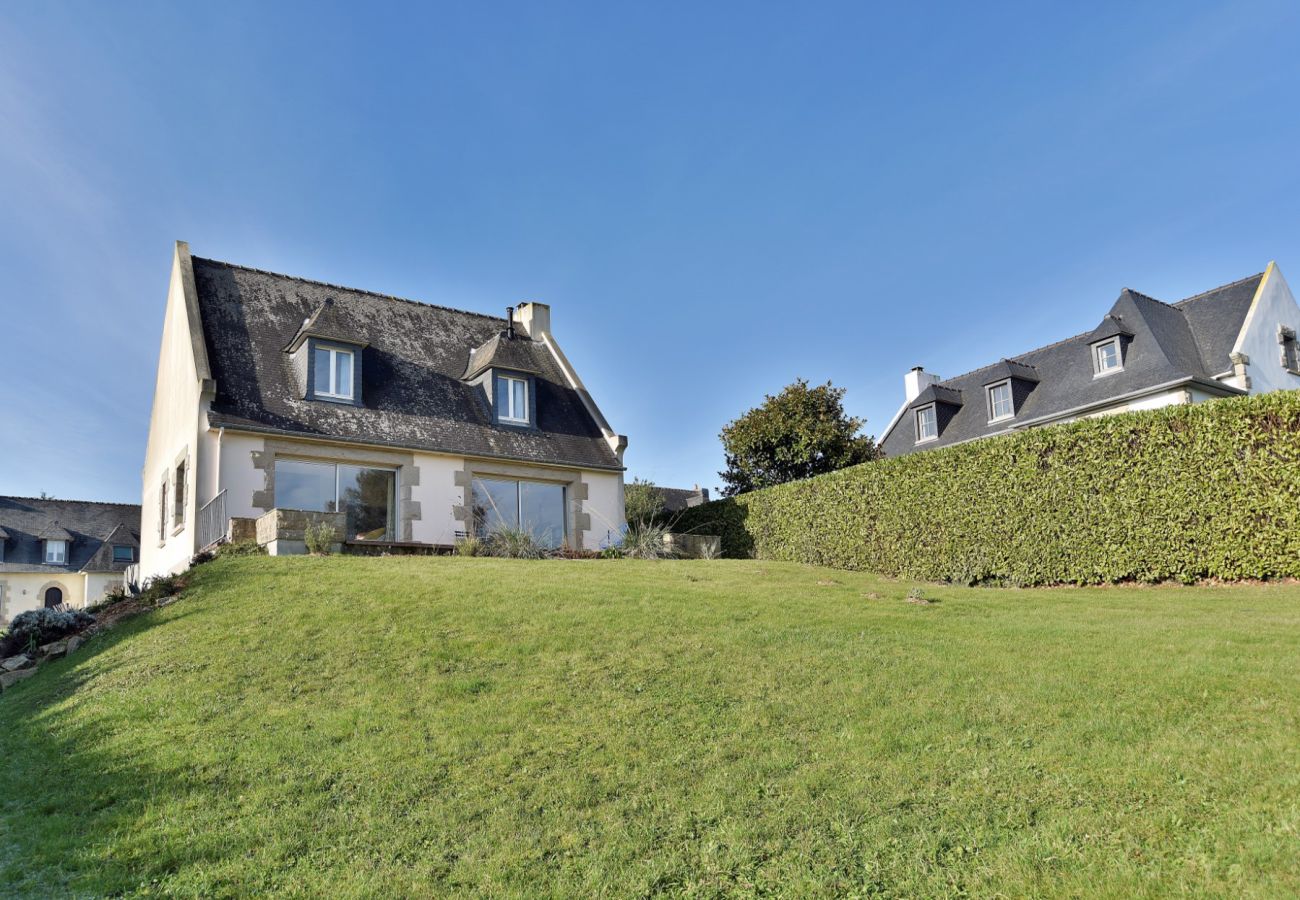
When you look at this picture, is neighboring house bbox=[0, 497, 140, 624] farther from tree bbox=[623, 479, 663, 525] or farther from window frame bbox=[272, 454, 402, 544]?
tree bbox=[623, 479, 663, 525]

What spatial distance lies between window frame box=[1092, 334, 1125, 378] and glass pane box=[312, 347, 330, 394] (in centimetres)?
2253

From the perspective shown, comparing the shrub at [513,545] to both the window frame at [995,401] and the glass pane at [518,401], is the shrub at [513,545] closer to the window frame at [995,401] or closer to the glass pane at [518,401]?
the glass pane at [518,401]

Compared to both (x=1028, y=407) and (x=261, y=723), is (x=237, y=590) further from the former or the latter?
(x=1028, y=407)

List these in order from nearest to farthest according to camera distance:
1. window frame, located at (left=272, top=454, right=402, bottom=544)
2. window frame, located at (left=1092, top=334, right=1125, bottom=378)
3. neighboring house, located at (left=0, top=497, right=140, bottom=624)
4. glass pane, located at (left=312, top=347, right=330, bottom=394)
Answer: window frame, located at (left=272, top=454, right=402, bottom=544), glass pane, located at (left=312, top=347, right=330, bottom=394), window frame, located at (left=1092, top=334, right=1125, bottom=378), neighboring house, located at (left=0, top=497, right=140, bottom=624)

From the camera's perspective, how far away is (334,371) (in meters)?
18.5

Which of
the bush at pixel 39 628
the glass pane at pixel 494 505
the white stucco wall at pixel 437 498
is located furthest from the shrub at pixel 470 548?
the bush at pixel 39 628

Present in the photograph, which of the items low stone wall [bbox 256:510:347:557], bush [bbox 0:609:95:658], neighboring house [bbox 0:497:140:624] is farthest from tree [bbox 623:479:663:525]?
neighboring house [bbox 0:497:140:624]

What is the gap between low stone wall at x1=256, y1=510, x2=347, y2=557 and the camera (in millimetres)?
14430

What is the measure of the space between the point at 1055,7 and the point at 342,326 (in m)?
14.9

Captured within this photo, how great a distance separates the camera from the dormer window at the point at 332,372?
18250 millimetres

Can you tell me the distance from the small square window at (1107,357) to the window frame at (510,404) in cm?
1795

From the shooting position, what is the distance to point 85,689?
8.42 meters

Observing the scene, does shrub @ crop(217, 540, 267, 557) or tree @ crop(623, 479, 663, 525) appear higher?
tree @ crop(623, 479, 663, 525)

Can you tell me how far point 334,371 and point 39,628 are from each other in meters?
8.12
